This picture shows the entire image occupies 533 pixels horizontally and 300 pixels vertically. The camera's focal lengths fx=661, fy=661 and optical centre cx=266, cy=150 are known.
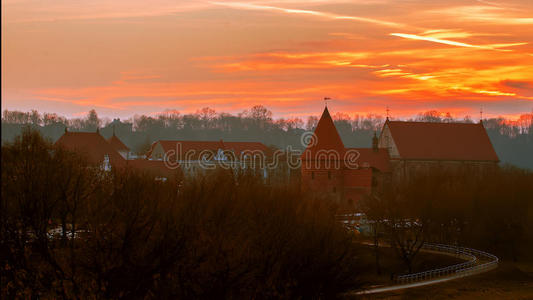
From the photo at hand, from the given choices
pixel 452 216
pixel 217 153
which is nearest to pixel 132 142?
pixel 217 153

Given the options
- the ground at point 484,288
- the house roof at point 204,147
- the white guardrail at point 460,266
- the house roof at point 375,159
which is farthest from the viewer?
the house roof at point 204,147

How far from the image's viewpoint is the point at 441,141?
277 ft

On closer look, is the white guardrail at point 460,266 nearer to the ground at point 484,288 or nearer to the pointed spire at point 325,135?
the ground at point 484,288

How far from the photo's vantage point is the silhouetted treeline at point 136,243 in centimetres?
2022

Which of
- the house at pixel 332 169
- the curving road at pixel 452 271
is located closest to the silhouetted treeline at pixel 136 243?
the curving road at pixel 452 271

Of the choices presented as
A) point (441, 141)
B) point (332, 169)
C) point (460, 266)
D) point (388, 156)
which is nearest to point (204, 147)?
point (388, 156)

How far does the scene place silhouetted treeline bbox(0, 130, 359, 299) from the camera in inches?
796

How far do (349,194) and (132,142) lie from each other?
77.5 m

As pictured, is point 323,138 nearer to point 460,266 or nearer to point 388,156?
point 388,156

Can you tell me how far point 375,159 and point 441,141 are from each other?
1101cm

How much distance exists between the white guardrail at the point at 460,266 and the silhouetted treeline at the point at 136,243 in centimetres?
1172

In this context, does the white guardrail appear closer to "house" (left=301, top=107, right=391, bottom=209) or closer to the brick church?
the brick church

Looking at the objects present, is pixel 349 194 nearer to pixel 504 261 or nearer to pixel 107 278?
pixel 504 261

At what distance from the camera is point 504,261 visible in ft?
141
